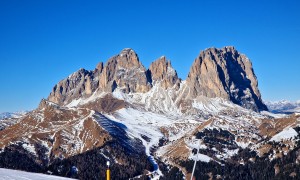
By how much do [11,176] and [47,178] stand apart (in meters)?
4.01

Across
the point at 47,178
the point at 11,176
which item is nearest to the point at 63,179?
the point at 47,178

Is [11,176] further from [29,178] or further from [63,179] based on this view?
[63,179]

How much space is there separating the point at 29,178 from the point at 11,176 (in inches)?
93.5

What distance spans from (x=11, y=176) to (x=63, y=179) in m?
5.87

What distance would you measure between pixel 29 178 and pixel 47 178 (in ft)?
6.13

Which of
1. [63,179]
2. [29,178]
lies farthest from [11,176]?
[63,179]

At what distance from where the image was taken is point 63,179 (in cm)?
4238

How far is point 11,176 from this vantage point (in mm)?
43094

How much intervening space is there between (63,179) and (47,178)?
74.0 inches

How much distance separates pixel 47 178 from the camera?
42.8 m

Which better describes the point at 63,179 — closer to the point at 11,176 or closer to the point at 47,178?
the point at 47,178
